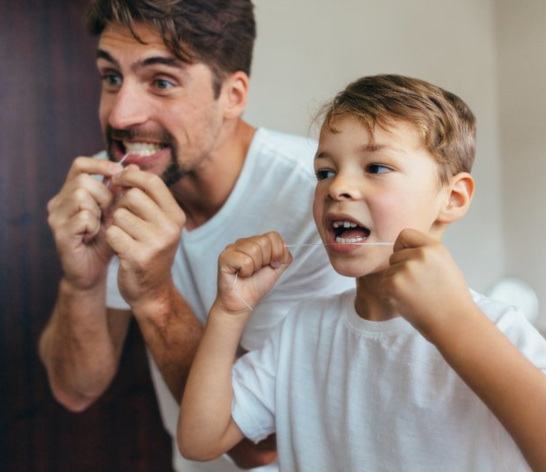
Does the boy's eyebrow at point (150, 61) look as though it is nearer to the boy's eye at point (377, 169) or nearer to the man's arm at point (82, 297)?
the man's arm at point (82, 297)

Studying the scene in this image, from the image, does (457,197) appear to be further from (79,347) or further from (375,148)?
(79,347)

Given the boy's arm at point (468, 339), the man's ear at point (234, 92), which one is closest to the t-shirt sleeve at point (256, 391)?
the boy's arm at point (468, 339)

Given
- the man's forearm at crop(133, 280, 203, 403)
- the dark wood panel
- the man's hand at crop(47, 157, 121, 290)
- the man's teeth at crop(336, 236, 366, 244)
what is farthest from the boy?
the dark wood panel

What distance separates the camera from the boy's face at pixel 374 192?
0.64 metres

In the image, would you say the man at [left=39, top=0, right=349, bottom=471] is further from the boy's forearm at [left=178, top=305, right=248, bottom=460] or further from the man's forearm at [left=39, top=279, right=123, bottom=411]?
the boy's forearm at [left=178, top=305, right=248, bottom=460]

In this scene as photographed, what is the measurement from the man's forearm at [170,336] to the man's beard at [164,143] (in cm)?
19

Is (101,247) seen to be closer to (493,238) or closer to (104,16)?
(104,16)

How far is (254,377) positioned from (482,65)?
2.06 feet

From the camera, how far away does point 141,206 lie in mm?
875

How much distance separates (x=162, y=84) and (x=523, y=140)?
57cm

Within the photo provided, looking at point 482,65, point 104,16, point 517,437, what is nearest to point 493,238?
point 482,65

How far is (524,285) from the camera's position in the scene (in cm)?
104

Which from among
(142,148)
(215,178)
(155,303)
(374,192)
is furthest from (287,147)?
(374,192)

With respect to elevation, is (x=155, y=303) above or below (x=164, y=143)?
below
